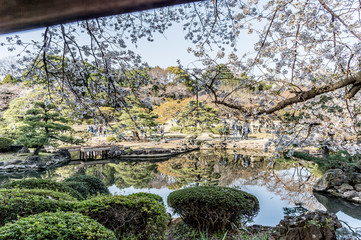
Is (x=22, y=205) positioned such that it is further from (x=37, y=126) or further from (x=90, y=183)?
(x=37, y=126)

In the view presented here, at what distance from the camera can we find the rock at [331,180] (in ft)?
16.1

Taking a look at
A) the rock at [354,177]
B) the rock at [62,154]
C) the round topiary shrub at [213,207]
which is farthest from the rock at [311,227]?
the rock at [62,154]

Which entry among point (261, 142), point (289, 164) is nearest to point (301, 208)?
point (289, 164)

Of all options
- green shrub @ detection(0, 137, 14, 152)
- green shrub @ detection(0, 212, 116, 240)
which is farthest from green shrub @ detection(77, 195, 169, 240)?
green shrub @ detection(0, 137, 14, 152)

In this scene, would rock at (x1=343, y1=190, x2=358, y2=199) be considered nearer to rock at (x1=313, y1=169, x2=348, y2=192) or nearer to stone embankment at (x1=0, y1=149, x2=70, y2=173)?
rock at (x1=313, y1=169, x2=348, y2=192)

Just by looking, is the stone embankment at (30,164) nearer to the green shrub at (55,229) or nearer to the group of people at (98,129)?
the group of people at (98,129)

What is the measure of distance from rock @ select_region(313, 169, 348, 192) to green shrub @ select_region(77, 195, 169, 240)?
15.2 feet

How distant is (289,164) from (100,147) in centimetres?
762

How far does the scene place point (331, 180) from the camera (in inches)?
196

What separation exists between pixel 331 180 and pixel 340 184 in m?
0.17

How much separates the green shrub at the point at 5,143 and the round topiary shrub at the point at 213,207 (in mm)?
9105

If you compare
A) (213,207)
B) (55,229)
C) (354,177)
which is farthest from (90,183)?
(354,177)

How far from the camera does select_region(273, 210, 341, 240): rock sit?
6.93 ft

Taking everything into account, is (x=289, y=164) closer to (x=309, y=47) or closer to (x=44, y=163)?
(x=309, y=47)
